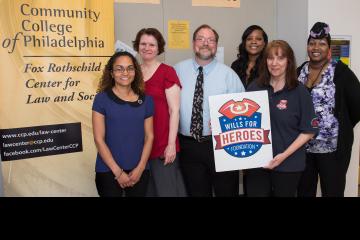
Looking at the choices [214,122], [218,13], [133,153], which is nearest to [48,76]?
[133,153]

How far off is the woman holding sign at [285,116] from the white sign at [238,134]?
76 millimetres

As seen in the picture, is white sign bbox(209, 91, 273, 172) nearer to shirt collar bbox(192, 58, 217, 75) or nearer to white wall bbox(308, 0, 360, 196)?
shirt collar bbox(192, 58, 217, 75)

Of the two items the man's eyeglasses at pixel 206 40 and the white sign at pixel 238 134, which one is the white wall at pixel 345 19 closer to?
the man's eyeglasses at pixel 206 40

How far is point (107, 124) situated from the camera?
208 centimetres

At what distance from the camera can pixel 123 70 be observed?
6.91 ft

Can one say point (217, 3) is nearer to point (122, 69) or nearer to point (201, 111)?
point (201, 111)

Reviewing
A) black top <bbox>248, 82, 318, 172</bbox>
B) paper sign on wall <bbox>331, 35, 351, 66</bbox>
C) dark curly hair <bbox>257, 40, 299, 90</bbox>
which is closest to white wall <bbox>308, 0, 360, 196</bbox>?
paper sign on wall <bbox>331, 35, 351, 66</bbox>

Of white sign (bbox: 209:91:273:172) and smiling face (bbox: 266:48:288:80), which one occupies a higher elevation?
smiling face (bbox: 266:48:288:80)

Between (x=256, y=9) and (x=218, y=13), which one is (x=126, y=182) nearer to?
(x=218, y=13)

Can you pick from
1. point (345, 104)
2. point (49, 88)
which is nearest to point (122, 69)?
point (49, 88)

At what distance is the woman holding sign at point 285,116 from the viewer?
6.91 ft

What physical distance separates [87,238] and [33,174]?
1976 mm

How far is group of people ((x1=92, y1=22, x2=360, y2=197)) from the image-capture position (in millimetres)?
2105

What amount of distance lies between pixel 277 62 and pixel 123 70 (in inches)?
37.2
